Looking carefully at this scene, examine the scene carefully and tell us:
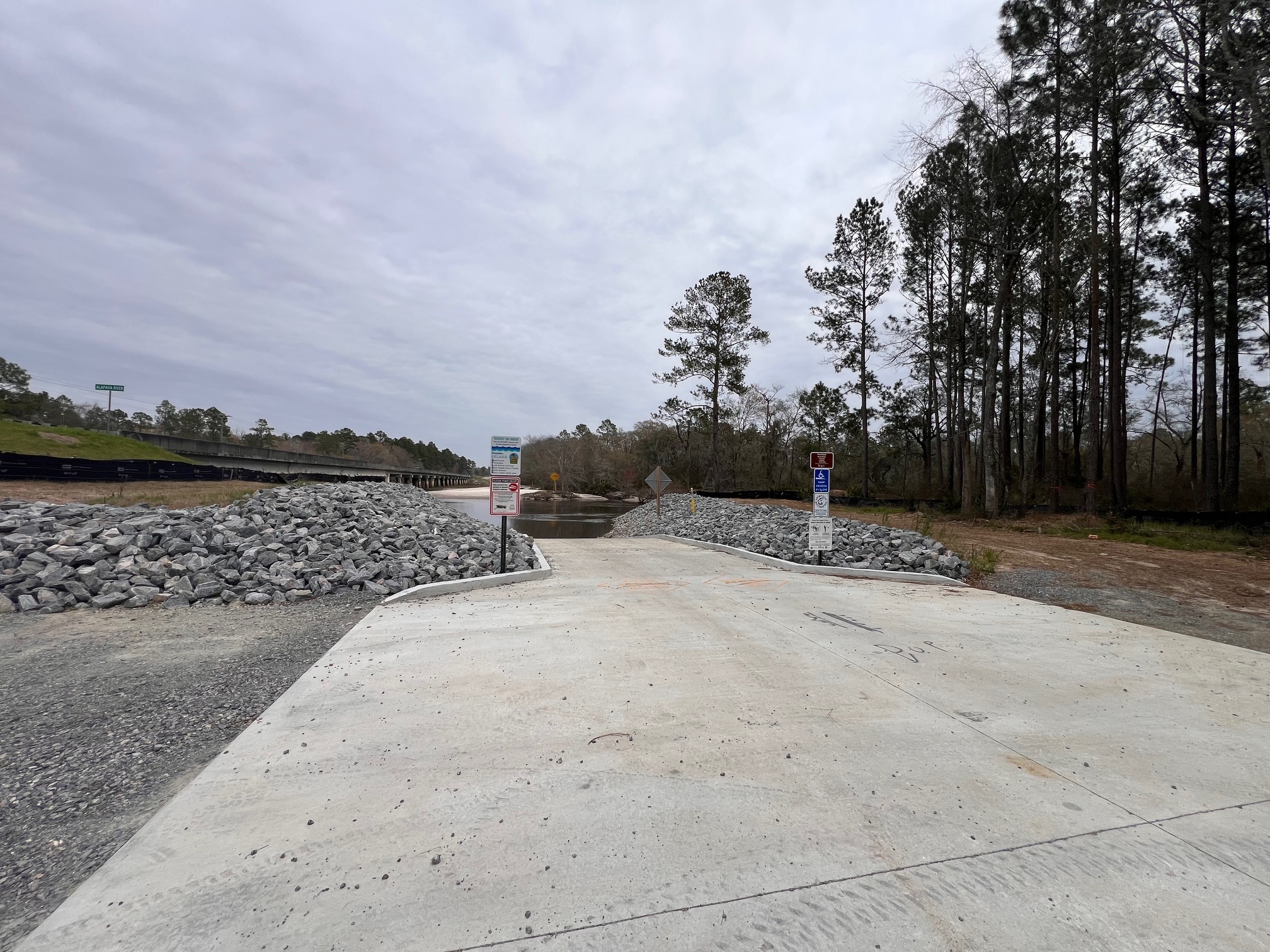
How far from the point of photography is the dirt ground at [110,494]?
1140cm

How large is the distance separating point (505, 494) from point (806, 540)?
6.93m

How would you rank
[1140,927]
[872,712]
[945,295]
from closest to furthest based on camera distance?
[1140,927] → [872,712] → [945,295]

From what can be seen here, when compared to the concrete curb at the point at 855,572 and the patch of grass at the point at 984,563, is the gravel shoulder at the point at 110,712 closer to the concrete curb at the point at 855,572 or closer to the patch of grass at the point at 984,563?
the concrete curb at the point at 855,572

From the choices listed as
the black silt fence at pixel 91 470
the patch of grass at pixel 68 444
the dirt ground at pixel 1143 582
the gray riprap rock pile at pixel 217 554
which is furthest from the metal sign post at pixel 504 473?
the patch of grass at pixel 68 444

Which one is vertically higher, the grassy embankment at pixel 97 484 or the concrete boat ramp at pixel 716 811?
the grassy embankment at pixel 97 484

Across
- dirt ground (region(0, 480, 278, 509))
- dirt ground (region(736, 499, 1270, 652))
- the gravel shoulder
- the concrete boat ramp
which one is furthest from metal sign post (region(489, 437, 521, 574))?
dirt ground (region(736, 499, 1270, 652))

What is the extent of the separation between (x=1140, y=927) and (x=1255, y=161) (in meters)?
25.3

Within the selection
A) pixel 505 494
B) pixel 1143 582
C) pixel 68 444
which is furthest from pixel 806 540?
pixel 68 444

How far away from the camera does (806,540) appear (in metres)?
11.8

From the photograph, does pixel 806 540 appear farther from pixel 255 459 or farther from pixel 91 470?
pixel 255 459

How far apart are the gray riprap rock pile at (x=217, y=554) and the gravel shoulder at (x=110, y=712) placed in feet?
1.41

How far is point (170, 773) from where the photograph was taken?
2.86 m

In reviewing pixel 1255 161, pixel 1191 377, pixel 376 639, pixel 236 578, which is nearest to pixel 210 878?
pixel 376 639

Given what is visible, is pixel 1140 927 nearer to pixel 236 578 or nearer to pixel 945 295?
pixel 236 578
